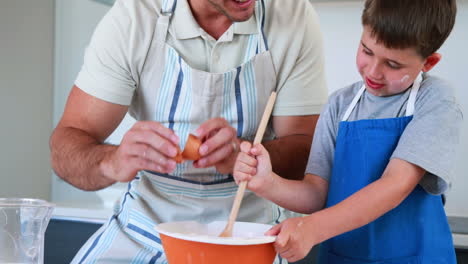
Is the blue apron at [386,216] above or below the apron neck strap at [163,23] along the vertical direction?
below

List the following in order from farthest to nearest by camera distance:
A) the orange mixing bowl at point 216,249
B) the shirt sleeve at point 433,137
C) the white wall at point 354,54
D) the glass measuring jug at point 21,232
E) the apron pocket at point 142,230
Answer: the white wall at point 354,54
the apron pocket at point 142,230
the shirt sleeve at point 433,137
the glass measuring jug at point 21,232
the orange mixing bowl at point 216,249

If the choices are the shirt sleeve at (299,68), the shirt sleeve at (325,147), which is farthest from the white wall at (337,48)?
the shirt sleeve at (325,147)

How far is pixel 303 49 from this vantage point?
1555mm

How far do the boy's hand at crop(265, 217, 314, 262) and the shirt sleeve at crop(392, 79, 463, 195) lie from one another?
9.8 inches

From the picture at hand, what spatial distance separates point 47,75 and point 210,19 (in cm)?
189

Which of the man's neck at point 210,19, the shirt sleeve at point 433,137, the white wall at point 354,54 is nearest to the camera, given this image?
the shirt sleeve at point 433,137

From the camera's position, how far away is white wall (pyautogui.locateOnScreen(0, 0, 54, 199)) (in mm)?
2977

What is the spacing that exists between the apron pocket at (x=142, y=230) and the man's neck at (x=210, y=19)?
0.47 m

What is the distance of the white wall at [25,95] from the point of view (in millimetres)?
2977

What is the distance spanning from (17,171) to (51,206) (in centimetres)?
215

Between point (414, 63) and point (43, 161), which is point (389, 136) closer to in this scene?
point (414, 63)

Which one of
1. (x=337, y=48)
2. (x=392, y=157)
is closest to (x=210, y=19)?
(x=392, y=157)

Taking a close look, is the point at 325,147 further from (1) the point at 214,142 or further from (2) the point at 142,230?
(2) the point at 142,230

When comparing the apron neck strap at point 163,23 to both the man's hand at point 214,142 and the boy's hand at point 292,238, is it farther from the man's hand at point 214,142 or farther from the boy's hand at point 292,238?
the boy's hand at point 292,238
